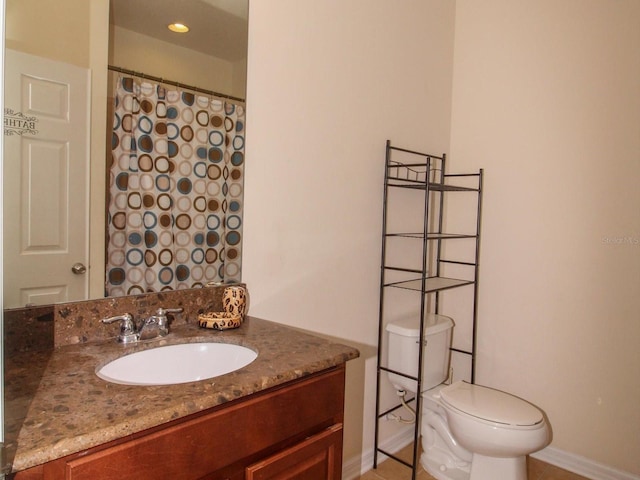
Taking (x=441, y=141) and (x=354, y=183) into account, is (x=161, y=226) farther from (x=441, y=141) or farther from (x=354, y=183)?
(x=441, y=141)

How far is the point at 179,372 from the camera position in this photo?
3.92 feet

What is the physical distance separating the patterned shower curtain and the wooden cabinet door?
0.65m

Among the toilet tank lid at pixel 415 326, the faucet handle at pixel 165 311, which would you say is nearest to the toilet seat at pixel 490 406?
the toilet tank lid at pixel 415 326

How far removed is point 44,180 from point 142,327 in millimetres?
474

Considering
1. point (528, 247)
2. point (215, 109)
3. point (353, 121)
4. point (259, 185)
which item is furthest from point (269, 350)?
point (528, 247)

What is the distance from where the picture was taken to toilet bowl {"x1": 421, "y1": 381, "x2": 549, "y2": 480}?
1702mm

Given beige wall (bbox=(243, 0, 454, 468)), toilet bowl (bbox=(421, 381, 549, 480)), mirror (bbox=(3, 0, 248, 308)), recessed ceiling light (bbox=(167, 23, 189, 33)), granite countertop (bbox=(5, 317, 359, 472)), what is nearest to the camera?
granite countertop (bbox=(5, 317, 359, 472))

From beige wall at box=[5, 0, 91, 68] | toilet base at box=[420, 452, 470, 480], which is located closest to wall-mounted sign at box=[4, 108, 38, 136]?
beige wall at box=[5, 0, 91, 68]

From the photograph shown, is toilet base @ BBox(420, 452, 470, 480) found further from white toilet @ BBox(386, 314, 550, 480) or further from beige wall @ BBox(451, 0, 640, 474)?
beige wall @ BBox(451, 0, 640, 474)

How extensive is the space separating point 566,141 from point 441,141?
658mm

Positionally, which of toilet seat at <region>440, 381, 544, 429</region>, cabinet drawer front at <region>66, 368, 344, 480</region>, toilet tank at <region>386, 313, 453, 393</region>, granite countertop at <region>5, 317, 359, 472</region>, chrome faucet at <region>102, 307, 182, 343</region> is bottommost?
toilet seat at <region>440, 381, 544, 429</region>

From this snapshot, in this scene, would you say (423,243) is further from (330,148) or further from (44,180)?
(44,180)

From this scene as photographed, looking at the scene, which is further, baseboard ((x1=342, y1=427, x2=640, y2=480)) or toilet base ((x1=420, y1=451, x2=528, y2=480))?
baseboard ((x1=342, y1=427, x2=640, y2=480))

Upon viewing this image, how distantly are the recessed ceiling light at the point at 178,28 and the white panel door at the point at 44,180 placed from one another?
1.09 ft
